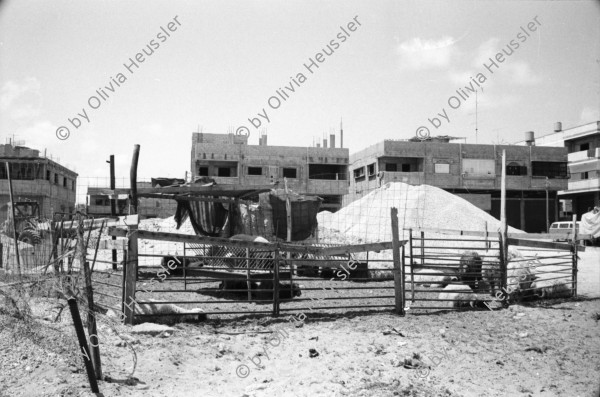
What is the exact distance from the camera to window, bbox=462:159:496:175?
1676 inches

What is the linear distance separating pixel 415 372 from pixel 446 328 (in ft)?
5.55

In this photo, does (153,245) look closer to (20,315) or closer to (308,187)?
(20,315)

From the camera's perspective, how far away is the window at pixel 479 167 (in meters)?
42.6

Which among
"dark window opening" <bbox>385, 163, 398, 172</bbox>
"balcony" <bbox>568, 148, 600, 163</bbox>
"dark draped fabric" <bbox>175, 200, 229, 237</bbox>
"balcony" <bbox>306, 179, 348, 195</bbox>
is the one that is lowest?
"dark draped fabric" <bbox>175, 200, 229, 237</bbox>

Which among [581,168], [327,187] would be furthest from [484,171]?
[327,187]

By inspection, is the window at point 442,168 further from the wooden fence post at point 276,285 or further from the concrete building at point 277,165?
the wooden fence post at point 276,285

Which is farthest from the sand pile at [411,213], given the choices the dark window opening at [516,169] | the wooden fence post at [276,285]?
the wooden fence post at [276,285]

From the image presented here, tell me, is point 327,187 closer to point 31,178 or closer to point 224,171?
point 224,171

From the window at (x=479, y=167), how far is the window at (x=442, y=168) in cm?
148

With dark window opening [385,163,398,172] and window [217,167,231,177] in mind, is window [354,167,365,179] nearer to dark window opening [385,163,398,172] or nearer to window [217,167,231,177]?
dark window opening [385,163,398,172]

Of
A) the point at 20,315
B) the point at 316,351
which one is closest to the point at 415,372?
the point at 316,351

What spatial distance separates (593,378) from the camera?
5457mm

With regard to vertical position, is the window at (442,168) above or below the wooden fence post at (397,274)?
above

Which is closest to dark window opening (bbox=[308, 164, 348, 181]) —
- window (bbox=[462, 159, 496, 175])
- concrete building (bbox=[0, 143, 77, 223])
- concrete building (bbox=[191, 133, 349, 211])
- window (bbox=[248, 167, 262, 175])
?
concrete building (bbox=[191, 133, 349, 211])
